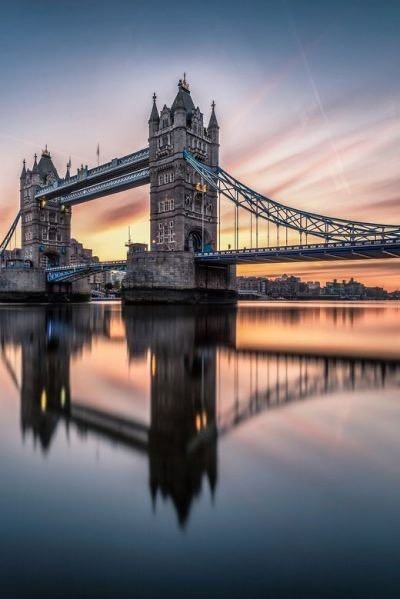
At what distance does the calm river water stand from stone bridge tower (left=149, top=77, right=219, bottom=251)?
32.4 meters

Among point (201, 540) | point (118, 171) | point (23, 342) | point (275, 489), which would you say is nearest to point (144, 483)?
point (201, 540)

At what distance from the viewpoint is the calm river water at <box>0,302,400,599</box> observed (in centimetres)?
156

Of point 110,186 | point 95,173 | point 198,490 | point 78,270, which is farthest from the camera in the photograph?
point 78,270

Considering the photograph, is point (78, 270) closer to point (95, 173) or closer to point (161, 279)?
point (95, 173)

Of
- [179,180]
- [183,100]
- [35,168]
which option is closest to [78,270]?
[179,180]

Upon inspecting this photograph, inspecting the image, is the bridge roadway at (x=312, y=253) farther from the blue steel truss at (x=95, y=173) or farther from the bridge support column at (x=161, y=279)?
the blue steel truss at (x=95, y=173)

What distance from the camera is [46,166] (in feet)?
192

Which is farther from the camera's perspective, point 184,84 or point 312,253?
point 184,84

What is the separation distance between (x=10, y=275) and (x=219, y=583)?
53640 millimetres

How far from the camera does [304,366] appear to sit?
698 cm

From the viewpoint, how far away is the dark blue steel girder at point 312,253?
27906 millimetres

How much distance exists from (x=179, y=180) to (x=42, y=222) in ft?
99.7

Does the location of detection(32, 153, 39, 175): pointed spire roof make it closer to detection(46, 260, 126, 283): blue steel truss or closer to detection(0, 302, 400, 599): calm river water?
detection(46, 260, 126, 283): blue steel truss

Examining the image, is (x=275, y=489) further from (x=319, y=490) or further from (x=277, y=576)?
(x=277, y=576)
